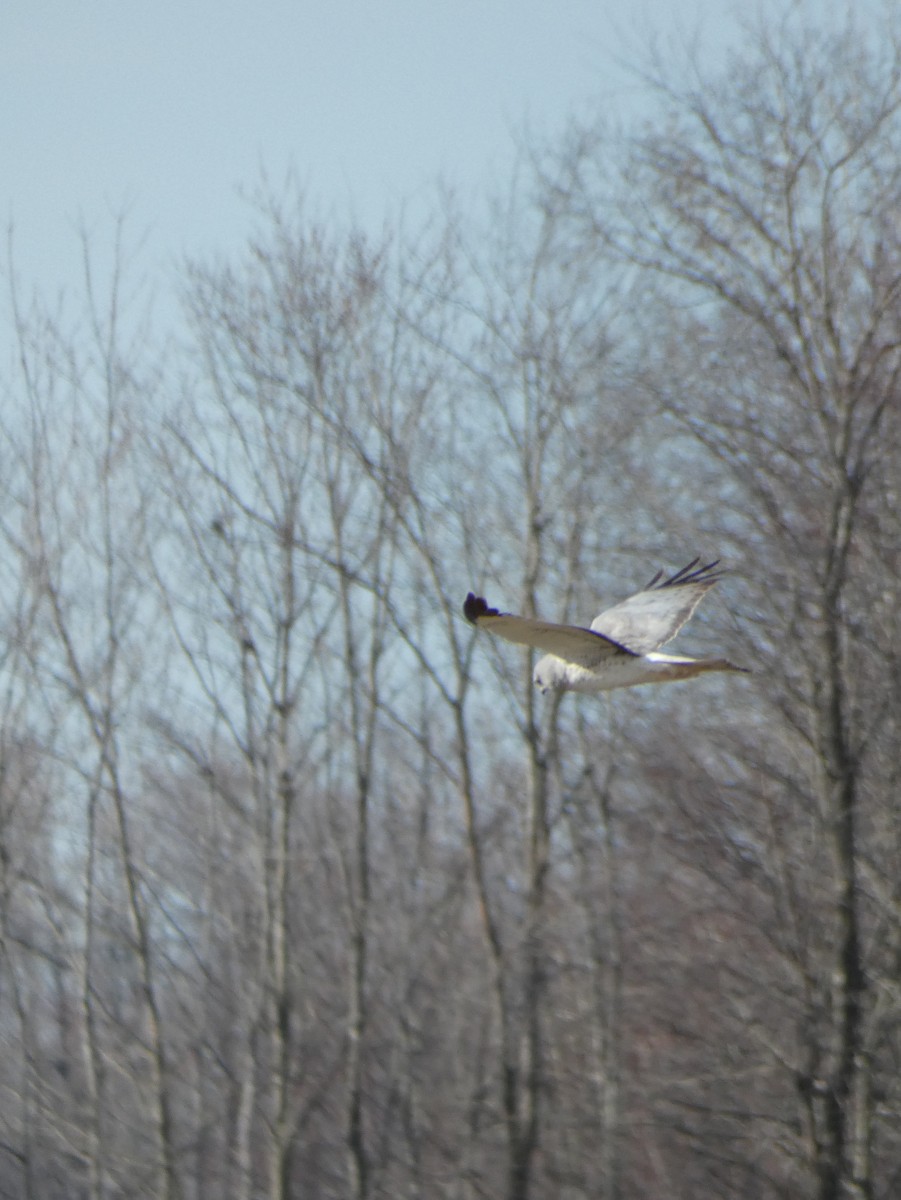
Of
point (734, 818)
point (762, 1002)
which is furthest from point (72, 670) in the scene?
point (762, 1002)

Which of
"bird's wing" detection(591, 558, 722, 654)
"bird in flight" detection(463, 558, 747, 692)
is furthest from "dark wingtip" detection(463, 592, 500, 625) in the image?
"bird's wing" detection(591, 558, 722, 654)

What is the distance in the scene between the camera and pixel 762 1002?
515 inches

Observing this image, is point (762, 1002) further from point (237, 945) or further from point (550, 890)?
point (237, 945)

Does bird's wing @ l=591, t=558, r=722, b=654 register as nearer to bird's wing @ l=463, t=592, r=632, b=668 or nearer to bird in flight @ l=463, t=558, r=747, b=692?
bird in flight @ l=463, t=558, r=747, b=692

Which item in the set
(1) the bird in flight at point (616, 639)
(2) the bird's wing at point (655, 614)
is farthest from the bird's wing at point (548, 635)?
(2) the bird's wing at point (655, 614)

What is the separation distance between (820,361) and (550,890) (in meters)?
5.21

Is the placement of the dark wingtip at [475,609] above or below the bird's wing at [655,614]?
below

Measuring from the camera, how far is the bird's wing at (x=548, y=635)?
5824 millimetres

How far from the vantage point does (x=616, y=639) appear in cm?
771

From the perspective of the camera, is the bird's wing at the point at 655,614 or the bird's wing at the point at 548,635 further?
the bird's wing at the point at 655,614

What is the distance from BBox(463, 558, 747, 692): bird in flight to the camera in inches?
250

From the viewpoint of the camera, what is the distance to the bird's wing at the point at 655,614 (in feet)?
25.1

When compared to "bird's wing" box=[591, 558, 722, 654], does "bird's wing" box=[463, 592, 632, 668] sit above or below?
below

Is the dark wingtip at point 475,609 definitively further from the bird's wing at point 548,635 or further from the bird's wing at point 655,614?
the bird's wing at point 655,614
